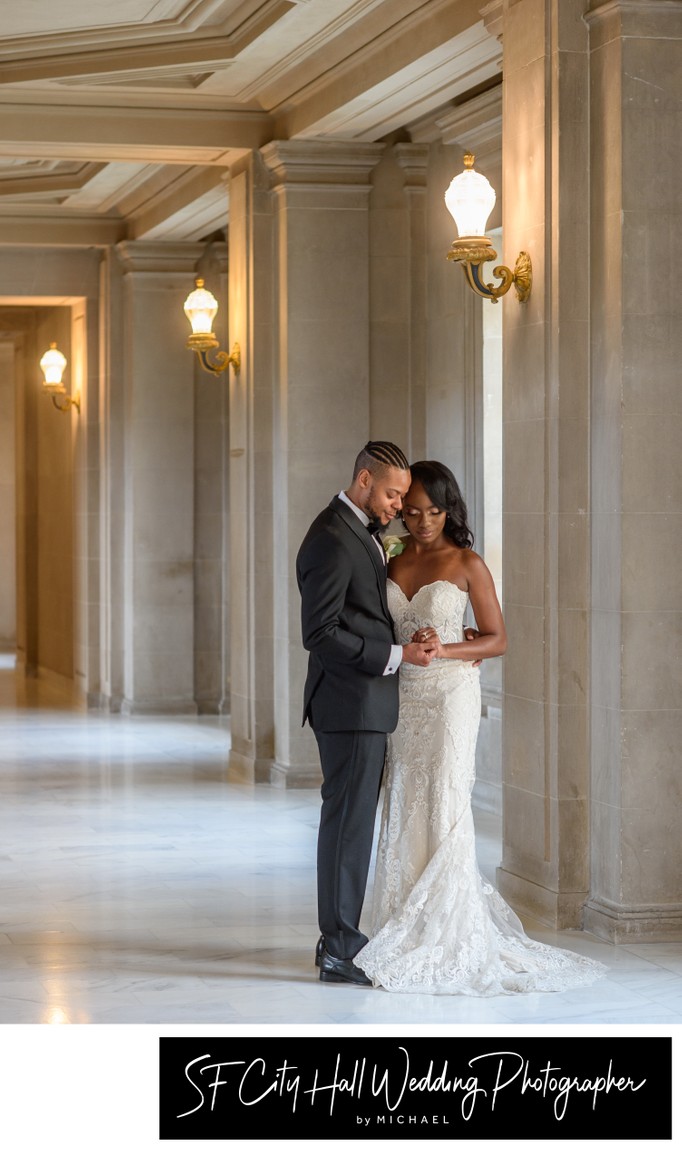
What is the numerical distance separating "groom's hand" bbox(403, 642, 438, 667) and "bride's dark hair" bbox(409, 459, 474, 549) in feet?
1.55

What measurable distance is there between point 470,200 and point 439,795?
3034 mm

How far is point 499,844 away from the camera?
909 cm

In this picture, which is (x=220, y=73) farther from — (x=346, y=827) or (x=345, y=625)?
(x=346, y=827)

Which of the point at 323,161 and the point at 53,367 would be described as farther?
the point at 53,367

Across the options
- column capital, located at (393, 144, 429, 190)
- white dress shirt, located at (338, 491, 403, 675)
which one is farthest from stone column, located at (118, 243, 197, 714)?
white dress shirt, located at (338, 491, 403, 675)

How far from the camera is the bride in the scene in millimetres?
5984

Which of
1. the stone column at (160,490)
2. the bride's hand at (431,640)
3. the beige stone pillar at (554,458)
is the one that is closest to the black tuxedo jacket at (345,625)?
the bride's hand at (431,640)

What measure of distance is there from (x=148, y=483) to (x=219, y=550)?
0.95 metres

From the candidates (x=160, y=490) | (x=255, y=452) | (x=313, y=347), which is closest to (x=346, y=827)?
(x=313, y=347)

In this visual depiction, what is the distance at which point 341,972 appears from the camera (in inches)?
239

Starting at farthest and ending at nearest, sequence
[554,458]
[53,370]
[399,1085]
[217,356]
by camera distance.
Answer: [53,370], [217,356], [554,458], [399,1085]

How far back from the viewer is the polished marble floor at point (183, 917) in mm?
5707

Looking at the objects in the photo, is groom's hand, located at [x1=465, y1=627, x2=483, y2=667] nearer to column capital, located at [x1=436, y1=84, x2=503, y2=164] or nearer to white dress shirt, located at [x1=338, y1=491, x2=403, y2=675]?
white dress shirt, located at [x1=338, y1=491, x2=403, y2=675]

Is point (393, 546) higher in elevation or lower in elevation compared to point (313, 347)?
lower
